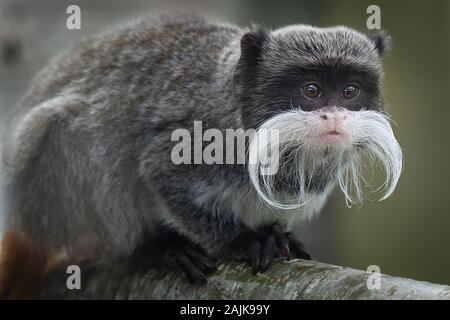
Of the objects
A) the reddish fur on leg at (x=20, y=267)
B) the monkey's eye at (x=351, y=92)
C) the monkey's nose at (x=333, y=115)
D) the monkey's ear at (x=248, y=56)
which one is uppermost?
the monkey's ear at (x=248, y=56)

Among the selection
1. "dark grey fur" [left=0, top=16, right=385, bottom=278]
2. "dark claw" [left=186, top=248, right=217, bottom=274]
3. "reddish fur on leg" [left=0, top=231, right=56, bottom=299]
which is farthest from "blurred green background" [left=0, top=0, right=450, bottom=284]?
"dark claw" [left=186, top=248, right=217, bottom=274]

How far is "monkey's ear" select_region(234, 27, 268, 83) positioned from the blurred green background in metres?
3.80

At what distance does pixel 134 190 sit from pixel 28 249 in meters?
0.77

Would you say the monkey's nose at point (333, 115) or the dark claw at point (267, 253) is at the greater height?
the monkey's nose at point (333, 115)

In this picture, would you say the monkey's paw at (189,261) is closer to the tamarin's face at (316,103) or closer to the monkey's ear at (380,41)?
the tamarin's face at (316,103)

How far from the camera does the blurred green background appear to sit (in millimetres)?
8852

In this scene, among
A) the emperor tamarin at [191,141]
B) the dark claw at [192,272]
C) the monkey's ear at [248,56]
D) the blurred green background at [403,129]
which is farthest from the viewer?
the blurred green background at [403,129]

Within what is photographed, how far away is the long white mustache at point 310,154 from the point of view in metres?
4.39

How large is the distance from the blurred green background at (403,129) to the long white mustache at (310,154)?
13.2ft

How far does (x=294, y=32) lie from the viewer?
15.8 feet

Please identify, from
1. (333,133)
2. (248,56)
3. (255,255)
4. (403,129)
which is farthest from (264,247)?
(403,129)

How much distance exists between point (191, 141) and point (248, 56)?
57cm

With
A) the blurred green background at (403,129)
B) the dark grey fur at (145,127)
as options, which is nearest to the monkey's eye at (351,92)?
the dark grey fur at (145,127)

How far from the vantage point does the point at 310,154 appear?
4547 millimetres
